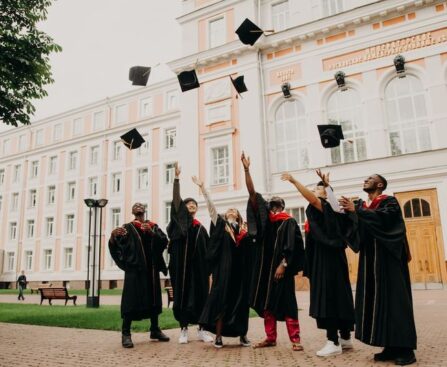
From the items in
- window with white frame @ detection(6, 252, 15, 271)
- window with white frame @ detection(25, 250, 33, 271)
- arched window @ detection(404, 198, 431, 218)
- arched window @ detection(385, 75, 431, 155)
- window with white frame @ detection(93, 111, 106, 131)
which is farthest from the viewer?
window with white frame @ detection(6, 252, 15, 271)

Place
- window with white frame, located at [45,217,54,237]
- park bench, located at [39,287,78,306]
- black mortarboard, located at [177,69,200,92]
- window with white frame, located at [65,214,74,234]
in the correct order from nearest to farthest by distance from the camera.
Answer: black mortarboard, located at [177,69,200,92]
park bench, located at [39,287,78,306]
window with white frame, located at [65,214,74,234]
window with white frame, located at [45,217,54,237]

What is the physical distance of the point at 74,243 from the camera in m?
38.2

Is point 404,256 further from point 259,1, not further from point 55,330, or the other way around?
point 259,1

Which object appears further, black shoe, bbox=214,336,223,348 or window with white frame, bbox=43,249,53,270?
window with white frame, bbox=43,249,53,270

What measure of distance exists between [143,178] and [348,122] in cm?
2082

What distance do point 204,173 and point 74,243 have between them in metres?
19.9

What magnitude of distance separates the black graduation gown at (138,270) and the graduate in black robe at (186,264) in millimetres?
340

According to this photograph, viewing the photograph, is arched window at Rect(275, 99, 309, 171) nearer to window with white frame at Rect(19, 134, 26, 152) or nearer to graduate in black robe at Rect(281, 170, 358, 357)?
graduate in black robe at Rect(281, 170, 358, 357)

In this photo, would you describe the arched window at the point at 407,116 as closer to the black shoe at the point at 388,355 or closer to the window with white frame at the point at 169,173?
the black shoe at the point at 388,355

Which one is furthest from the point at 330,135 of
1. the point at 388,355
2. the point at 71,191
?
the point at 71,191

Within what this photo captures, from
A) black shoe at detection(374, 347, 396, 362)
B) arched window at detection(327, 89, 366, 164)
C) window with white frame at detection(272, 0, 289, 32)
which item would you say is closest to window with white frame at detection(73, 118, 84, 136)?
window with white frame at detection(272, 0, 289, 32)

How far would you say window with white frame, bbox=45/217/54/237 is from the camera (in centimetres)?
4034

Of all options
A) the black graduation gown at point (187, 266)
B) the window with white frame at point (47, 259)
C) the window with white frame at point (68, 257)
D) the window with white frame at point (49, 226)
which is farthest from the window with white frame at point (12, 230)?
the black graduation gown at point (187, 266)

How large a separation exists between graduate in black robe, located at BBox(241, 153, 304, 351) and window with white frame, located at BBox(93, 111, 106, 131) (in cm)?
3593
